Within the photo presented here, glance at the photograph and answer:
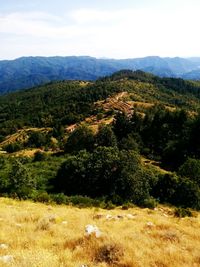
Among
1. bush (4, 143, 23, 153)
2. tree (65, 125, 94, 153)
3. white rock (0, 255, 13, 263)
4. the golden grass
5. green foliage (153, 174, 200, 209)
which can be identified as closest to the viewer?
white rock (0, 255, 13, 263)

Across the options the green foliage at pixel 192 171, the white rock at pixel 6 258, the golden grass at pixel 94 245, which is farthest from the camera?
the green foliage at pixel 192 171

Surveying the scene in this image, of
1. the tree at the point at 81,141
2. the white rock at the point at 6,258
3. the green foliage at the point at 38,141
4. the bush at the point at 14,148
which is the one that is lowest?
the bush at the point at 14,148

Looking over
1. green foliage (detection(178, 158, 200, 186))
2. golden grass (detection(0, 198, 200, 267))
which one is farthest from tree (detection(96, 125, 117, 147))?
golden grass (detection(0, 198, 200, 267))

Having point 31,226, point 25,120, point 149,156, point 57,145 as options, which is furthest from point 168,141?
point 25,120

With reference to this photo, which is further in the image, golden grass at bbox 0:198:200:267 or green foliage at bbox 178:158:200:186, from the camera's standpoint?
green foliage at bbox 178:158:200:186

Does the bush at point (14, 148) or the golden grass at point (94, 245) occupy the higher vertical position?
the golden grass at point (94, 245)

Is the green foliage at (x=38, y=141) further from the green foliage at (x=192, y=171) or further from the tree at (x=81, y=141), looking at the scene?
the green foliage at (x=192, y=171)

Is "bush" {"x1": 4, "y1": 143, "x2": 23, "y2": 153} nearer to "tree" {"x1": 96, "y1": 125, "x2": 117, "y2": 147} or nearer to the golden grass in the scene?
"tree" {"x1": 96, "y1": 125, "x2": 117, "y2": 147}

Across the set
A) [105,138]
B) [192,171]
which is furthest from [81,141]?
[192,171]

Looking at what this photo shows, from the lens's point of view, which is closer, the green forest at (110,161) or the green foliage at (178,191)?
the green foliage at (178,191)

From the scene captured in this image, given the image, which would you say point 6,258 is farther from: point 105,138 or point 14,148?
point 14,148

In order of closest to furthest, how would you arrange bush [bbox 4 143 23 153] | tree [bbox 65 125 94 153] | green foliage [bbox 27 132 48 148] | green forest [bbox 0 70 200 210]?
green forest [bbox 0 70 200 210], tree [bbox 65 125 94 153], bush [bbox 4 143 23 153], green foliage [bbox 27 132 48 148]

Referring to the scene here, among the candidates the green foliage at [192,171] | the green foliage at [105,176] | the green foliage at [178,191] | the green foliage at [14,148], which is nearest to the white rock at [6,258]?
the green foliage at [178,191]

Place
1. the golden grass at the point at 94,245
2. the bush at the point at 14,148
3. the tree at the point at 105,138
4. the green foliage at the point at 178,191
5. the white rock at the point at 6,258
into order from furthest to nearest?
the bush at the point at 14,148, the tree at the point at 105,138, the green foliage at the point at 178,191, the golden grass at the point at 94,245, the white rock at the point at 6,258
